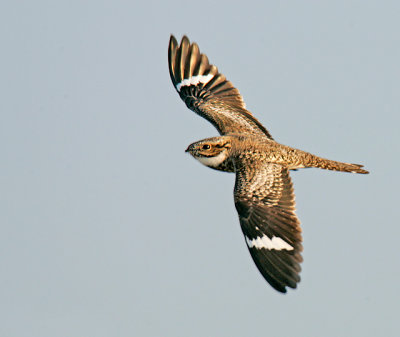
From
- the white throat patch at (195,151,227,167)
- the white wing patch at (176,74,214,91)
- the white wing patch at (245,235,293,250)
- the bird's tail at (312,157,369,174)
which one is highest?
the white wing patch at (176,74,214,91)

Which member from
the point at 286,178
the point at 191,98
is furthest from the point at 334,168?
the point at 191,98

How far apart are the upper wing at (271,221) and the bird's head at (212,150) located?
766 millimetres

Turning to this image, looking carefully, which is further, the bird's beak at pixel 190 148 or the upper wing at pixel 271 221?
the bird's beak at pixel 190 148

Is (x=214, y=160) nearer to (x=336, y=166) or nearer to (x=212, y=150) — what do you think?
(x=212, y=150)

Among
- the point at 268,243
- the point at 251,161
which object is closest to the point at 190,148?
the point at 251,161

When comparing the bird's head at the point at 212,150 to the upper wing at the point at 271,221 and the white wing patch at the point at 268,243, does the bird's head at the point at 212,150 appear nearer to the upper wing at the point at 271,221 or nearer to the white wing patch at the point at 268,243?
the upper wing at the point at 271,221

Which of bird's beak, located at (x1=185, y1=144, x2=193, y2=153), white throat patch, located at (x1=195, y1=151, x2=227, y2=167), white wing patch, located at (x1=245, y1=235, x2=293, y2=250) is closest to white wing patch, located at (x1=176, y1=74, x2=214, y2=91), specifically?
bird's beak, located at (x1=185, y1=144, x2=193, y2=153)

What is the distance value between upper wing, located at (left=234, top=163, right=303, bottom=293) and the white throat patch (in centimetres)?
72

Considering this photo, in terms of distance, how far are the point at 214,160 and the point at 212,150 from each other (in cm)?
24

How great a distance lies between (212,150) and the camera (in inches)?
657

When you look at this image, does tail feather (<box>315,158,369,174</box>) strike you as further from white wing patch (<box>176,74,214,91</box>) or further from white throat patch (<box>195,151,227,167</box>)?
white wing patch (<box>176,74,214,91</box>)

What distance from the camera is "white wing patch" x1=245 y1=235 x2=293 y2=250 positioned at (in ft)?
47.4

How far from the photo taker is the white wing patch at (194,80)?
20.2 m

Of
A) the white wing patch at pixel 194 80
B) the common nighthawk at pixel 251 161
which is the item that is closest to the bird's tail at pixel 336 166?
the common nighthawk at pixel 251 161
